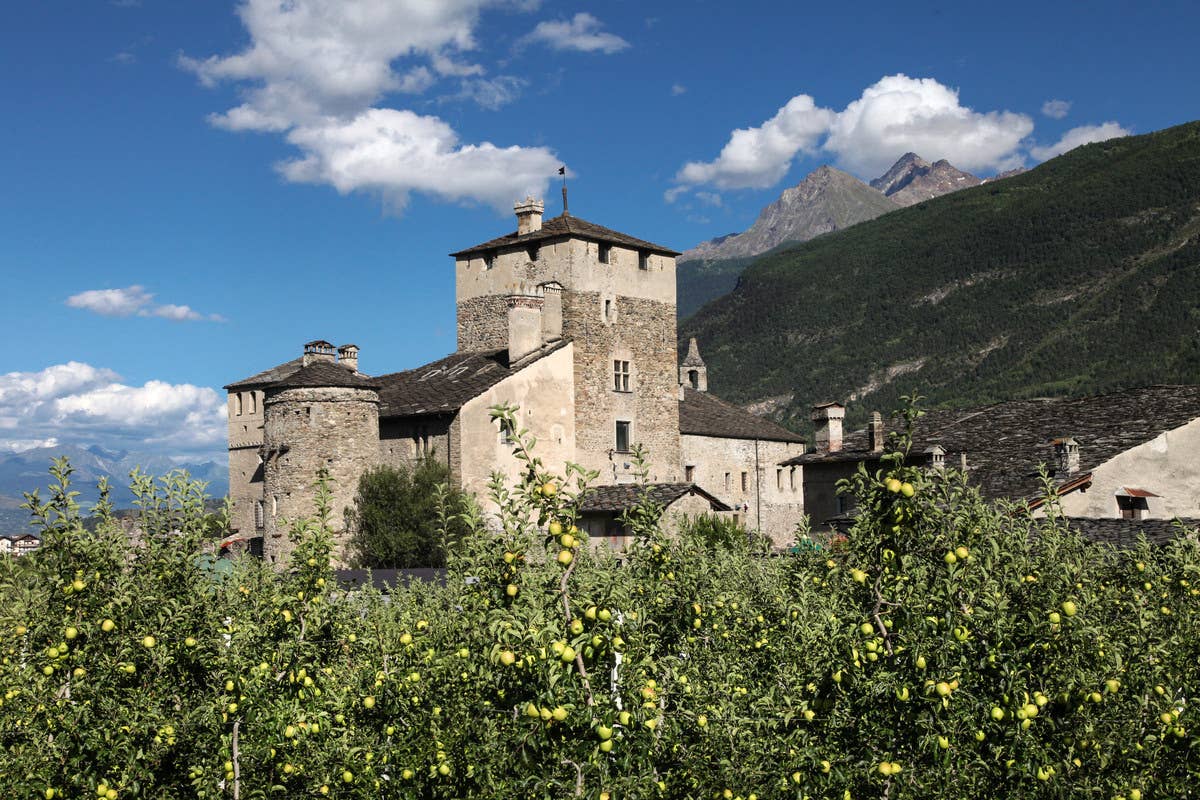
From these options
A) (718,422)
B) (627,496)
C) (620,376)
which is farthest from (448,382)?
(718,422)

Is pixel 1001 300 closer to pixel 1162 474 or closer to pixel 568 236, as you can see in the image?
pixel 568 236

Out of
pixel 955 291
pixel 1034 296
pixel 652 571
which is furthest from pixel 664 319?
pixel 955 291

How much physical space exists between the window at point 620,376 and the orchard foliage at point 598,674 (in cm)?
3541

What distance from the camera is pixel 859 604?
7.44m

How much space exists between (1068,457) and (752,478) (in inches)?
928

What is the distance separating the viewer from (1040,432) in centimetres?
3559

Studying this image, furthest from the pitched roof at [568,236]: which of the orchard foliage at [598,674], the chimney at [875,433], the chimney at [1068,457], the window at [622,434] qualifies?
the orchard foliage at [598,674]

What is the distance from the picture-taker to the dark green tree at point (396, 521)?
125 ft

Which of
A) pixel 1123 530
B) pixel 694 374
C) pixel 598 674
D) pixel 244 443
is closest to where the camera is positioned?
pixel 598 674

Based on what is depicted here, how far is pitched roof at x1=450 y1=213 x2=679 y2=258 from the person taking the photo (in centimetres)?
4594

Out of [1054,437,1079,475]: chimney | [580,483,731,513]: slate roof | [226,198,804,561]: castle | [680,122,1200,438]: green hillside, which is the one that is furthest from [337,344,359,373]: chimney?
[680,122,1200,438]: green hillside

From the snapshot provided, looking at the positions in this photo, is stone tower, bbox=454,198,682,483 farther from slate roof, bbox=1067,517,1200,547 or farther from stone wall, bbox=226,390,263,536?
slate roof, bbox=1067,517,1200,547

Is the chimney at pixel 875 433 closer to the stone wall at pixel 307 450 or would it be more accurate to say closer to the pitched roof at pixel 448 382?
the pitched roof at pixel 448 382

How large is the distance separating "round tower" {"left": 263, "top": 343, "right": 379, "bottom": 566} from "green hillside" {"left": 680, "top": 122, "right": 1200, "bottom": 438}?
74858 millimetres
